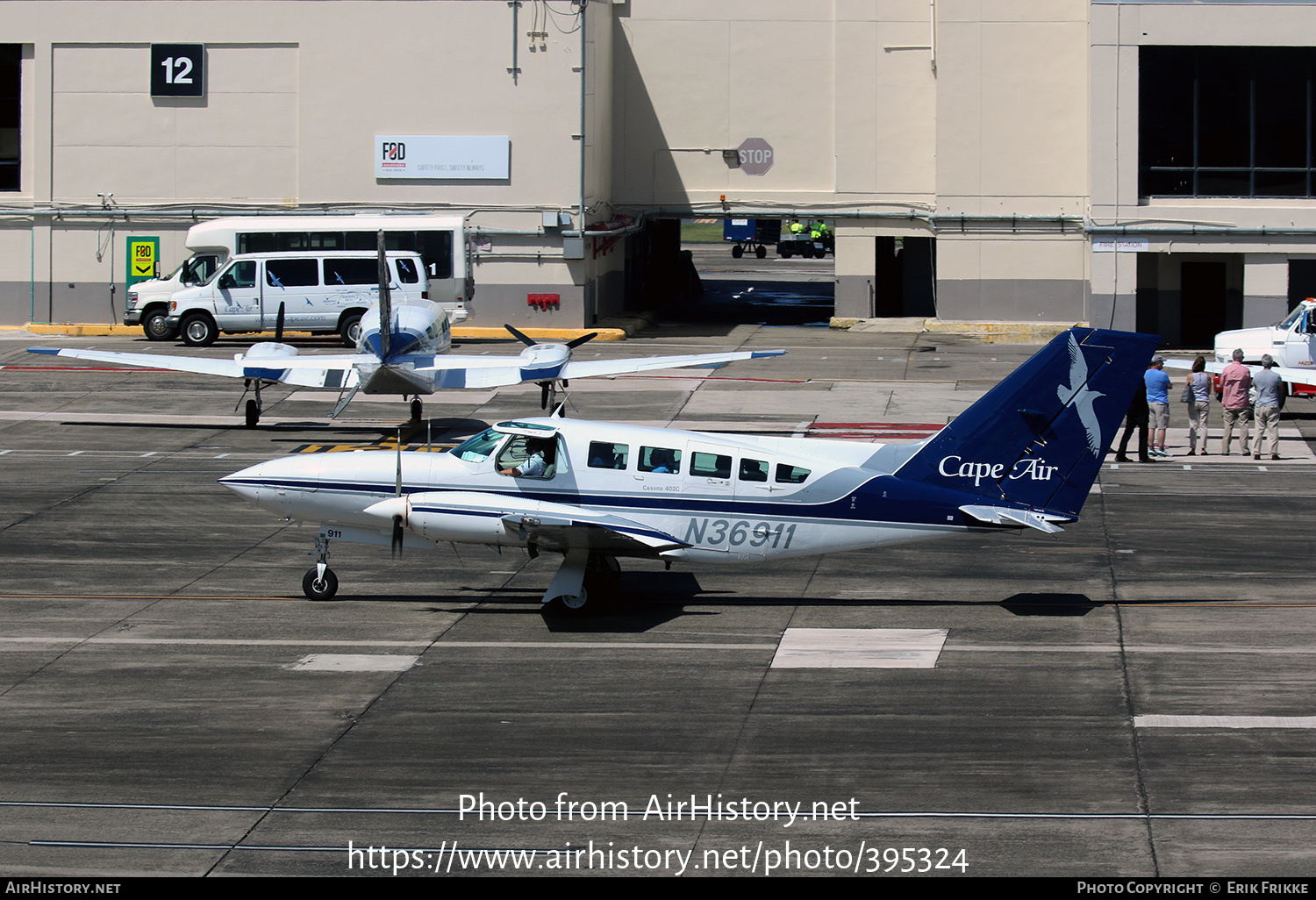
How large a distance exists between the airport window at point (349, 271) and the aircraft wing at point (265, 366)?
33.2 ft

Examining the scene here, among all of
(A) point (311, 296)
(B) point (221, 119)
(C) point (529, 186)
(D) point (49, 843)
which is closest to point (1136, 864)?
(D) point (49, 843)

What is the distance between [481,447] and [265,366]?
12730 millimetres

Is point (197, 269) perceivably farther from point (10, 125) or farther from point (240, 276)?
point (10, 125)

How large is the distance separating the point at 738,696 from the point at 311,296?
2760 centimetres

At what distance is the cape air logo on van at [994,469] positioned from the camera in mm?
16938

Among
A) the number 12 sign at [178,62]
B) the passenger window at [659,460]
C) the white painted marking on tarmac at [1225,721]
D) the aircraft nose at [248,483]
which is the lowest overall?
the white painted marking on tarmac at [1225,721]

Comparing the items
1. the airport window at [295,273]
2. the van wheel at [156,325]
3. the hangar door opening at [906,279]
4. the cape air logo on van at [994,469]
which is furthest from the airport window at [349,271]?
the cape air logo on van at [994,469]

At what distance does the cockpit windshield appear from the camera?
58.0ft

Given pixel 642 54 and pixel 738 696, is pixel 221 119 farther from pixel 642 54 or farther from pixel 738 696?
pixel 738 696

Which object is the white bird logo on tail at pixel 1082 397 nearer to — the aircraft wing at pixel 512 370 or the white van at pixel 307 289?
the aircraft wing at pixel 512 370

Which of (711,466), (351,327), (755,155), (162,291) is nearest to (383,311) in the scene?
(711,466)

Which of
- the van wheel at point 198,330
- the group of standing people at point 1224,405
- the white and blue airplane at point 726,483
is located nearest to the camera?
the white and blue airplane at point 726,483

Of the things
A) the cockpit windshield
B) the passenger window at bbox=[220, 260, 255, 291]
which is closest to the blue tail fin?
the cockpit windshield

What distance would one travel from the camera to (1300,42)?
136ft
